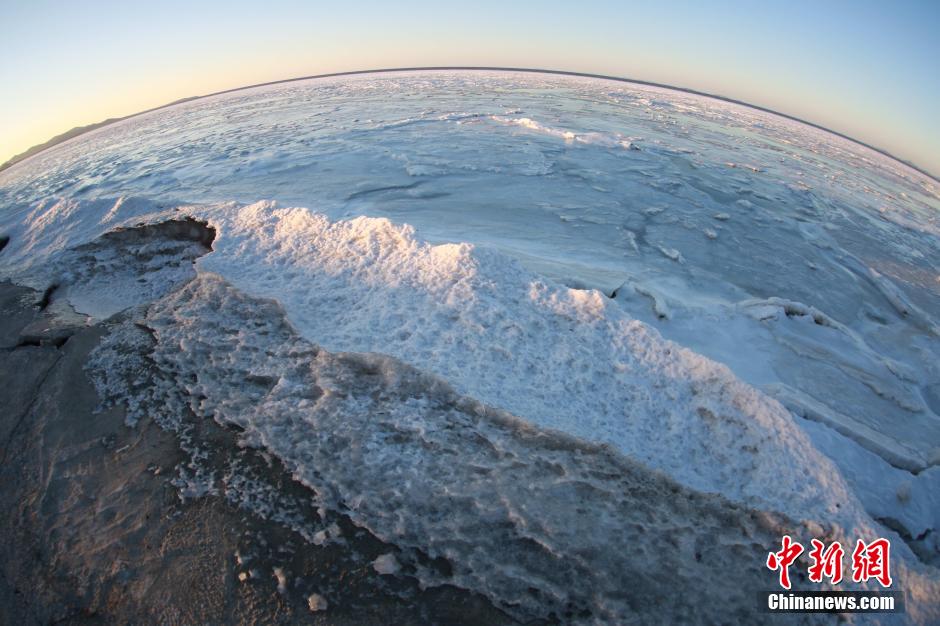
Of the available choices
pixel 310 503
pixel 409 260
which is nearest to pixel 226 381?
pixel 310 503

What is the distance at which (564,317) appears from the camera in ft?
9.39

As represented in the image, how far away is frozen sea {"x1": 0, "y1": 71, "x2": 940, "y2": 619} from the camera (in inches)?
80.7

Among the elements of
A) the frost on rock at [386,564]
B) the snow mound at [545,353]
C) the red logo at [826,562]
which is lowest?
the red logo at [826,562]

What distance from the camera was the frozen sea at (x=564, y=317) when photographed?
80.7 inches

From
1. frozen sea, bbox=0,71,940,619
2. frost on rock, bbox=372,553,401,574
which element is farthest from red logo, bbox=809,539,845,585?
frost on rock, bbox=372,553,401,574

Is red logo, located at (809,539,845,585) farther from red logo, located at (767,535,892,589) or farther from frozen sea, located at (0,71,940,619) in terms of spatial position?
frozen sea, located at (0,71,940,619)

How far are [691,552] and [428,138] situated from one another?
9.84 m

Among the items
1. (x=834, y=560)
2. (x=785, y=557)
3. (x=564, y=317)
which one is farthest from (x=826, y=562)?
Answer: (x=564, y=317)

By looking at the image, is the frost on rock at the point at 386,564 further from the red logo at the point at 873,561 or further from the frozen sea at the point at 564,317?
the red logo at the point at 873,561

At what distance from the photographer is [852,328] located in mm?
3730

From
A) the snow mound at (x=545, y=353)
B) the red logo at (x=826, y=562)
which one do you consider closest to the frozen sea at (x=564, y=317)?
the snow mound at (x=545, y=353)

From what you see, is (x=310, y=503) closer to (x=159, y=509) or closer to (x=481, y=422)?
(x=159, y=509)

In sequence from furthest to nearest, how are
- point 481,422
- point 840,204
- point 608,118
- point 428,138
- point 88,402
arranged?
1. point 608,118
2. point 428,138
3. point 840,204
4. point 88,402
5. point 481,422

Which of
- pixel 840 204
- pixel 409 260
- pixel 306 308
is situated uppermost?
pixel 409 260
